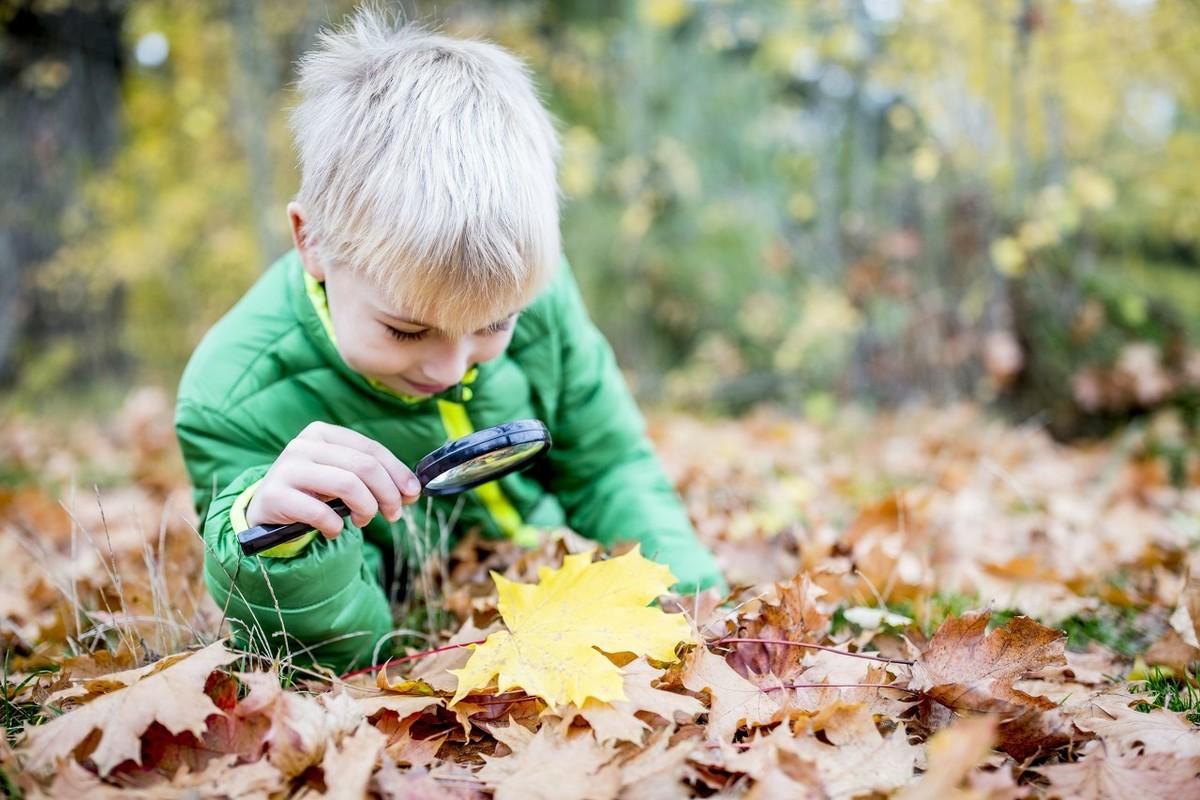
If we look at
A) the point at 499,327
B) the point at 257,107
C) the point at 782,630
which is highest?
the point at 257,107

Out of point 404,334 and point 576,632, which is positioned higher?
point 404,334

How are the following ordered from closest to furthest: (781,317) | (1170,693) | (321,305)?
(1170,693)
(321,305)
(781,317)

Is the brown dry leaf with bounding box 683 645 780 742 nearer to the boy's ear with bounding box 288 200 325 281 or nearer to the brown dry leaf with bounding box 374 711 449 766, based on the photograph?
the brown dry leaf with bounding box 374 711 449 766

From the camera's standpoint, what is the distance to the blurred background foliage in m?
4.39

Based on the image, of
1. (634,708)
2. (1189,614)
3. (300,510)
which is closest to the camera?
(634,708)

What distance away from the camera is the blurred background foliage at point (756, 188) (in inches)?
173

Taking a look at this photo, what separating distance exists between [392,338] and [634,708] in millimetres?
740

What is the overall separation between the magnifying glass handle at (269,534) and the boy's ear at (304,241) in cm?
53

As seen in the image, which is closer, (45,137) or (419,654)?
(419,654)

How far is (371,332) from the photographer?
1479 mm

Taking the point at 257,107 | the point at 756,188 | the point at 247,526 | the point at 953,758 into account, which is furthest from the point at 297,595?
the point at 756,188

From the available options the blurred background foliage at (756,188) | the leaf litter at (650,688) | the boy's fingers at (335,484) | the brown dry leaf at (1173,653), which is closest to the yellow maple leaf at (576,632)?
the leaf litter at (650,688)

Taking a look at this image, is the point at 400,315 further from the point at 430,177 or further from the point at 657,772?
the point at 657,772

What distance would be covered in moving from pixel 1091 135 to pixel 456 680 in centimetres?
524
